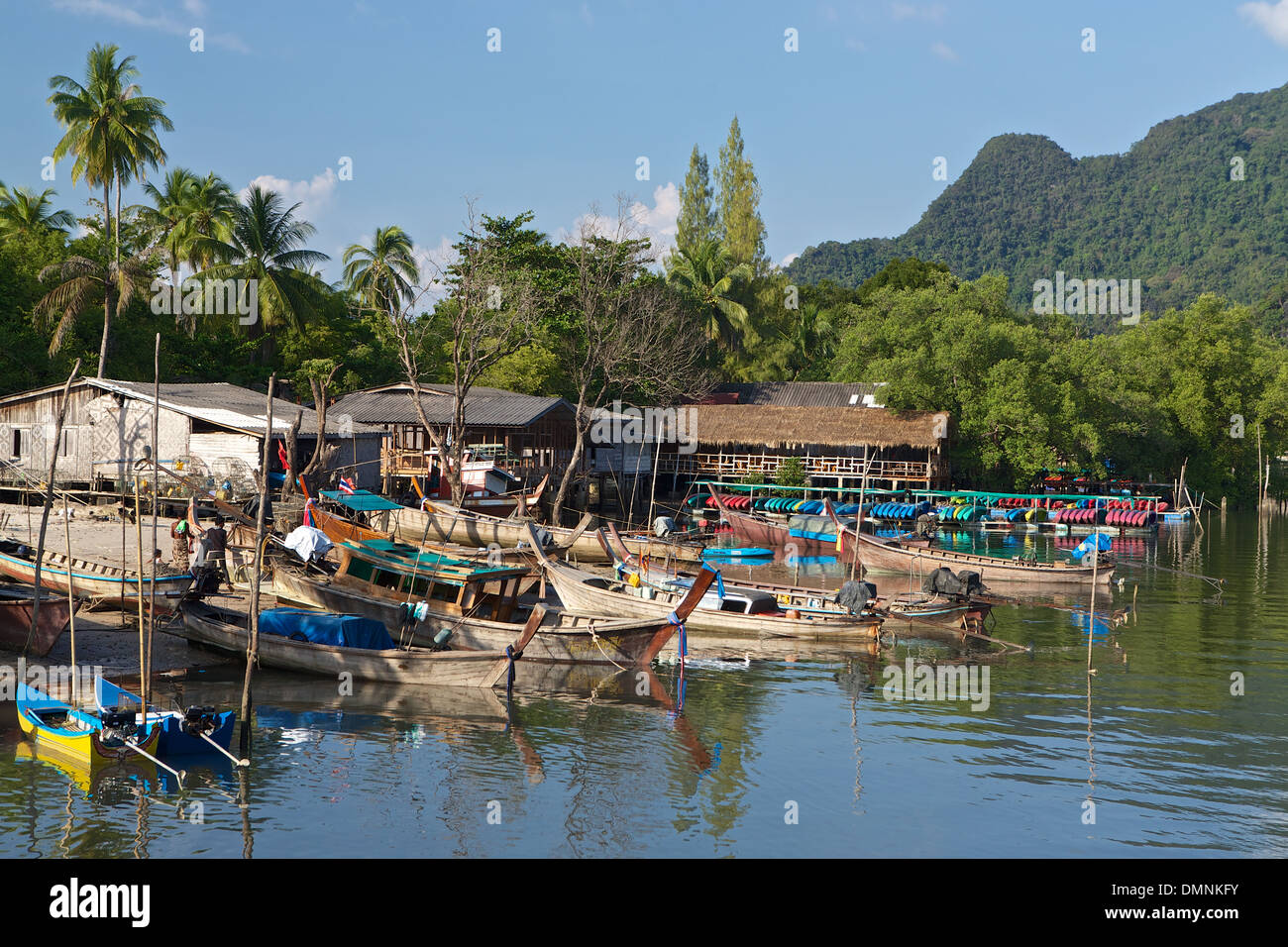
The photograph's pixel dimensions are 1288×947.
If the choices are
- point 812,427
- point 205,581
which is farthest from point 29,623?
point 812,427

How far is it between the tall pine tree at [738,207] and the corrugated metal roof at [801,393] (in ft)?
68.1

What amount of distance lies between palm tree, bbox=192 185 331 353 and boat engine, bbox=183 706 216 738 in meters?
35.9

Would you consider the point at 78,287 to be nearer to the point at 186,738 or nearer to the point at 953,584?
the point at 186,738

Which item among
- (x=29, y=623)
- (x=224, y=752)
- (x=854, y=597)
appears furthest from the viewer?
(x=854, y=597)

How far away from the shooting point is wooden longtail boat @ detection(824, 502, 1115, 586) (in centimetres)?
3319

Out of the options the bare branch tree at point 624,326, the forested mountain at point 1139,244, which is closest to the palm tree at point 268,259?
the bare branch tree at point 624,326

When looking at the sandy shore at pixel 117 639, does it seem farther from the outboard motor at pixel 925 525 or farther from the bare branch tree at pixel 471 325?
the outboard motor at pixel 925 525

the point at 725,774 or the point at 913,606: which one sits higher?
the point at 913,606

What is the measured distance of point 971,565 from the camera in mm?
34125

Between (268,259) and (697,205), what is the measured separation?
4670 centimetres

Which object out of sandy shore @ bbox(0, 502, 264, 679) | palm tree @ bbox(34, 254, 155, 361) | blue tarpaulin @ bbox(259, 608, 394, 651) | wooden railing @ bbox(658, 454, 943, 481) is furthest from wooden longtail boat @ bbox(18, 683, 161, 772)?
wooden railing @ bbox(658, 454, 943, 481)
